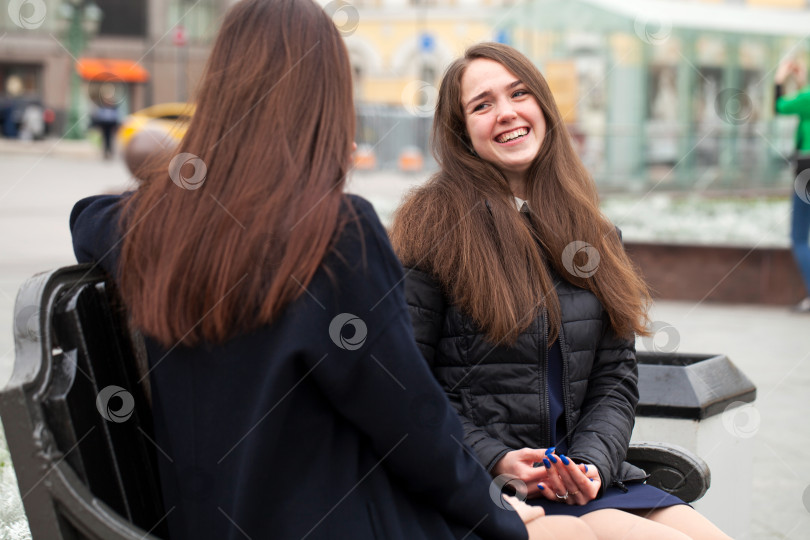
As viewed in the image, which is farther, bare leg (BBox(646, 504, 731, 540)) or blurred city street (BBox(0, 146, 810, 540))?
blurred city street (BBox(0, 146, 810, 540))

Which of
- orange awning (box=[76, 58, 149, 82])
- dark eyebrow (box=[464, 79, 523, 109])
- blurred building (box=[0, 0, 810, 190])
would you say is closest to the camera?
dark eyebrow (box=[464, 79, 523, 109])

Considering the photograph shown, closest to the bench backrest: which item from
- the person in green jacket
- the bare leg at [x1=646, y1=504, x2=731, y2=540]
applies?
the bare leg at [x1=646, y1=504, x2=731, y2=540]

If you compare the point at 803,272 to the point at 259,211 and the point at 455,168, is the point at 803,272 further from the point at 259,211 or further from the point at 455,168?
the point at 259,211

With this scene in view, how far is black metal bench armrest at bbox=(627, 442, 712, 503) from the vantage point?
2.35m

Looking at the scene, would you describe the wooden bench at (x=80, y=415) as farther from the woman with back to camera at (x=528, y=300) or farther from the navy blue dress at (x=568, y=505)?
the navy blue dress at (x=568, y=505)

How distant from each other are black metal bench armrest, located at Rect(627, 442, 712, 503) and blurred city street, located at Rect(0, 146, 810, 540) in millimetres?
768

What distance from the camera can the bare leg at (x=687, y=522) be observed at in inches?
81.0

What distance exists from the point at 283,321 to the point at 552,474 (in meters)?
0.79


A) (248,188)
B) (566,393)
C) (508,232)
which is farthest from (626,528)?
(248,188)

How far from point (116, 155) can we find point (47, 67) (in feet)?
62.9

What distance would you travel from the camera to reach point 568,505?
2053mm

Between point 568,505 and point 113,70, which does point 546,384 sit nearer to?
point 568,505

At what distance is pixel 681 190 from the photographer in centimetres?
1598

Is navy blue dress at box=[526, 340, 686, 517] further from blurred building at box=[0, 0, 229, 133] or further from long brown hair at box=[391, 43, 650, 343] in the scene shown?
blurred building at box=[0, 0, 229, 133]
